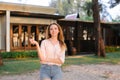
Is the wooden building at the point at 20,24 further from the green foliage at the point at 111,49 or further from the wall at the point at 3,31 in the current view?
the green foliage at the point at 111,49

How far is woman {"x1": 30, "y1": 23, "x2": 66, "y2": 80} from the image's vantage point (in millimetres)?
4809

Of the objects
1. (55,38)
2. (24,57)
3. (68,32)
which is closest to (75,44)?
(68,32)

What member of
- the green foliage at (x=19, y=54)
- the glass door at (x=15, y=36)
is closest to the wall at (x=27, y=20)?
the glass door at (x=15, y=36)

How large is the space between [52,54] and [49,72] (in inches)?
12.1

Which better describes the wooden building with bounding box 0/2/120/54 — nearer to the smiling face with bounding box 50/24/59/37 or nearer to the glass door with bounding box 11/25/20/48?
the glass door with bounding box 11/25/20/48

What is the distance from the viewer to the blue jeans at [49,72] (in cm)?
480

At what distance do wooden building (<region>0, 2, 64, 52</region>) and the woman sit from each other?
18.4m

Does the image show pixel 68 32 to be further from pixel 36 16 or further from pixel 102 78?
pixel 102 78

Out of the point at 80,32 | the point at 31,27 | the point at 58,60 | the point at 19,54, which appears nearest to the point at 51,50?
the point at 58,60

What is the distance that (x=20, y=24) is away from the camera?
80.4ft

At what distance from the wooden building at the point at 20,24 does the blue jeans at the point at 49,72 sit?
18.5 meters

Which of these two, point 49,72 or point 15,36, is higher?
point 15,36

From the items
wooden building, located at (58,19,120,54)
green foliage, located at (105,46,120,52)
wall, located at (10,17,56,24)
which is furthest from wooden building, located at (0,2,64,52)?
green foliage, located at (105,46,120,52)

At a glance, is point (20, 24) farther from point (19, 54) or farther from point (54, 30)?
point (54, 30)
